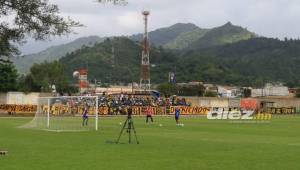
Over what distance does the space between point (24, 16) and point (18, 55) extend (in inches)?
49.6

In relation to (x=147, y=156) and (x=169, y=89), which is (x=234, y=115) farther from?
(x=169, y=89)

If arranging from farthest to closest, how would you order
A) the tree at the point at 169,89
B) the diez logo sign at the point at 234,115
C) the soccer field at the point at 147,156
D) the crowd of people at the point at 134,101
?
the tree at the point at 169,89 < the crowd of people at the point at 134,101 < the diez logo sign at the point at 234,115 < the soccer field at the point at 147,156

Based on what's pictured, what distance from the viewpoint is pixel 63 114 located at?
166 feet

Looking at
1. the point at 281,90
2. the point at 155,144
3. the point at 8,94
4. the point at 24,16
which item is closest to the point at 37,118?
the point at 155,144

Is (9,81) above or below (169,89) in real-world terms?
below

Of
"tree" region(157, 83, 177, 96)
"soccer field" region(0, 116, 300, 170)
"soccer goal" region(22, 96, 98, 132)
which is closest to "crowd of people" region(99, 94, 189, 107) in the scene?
"soccer goal" region(22, 96, 98, 132)

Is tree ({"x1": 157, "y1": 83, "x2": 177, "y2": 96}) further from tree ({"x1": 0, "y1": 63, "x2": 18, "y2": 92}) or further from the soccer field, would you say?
the soccer field

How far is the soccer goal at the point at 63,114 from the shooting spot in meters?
48.0

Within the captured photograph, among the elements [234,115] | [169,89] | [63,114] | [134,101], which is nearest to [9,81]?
[134,101]

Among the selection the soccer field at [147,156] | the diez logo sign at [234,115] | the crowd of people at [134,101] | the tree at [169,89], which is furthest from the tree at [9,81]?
the soccer field at [147,156]

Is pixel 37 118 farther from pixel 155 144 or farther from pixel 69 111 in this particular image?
pixel 155 144

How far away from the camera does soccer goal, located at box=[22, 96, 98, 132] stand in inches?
1890

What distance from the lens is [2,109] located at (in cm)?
8869

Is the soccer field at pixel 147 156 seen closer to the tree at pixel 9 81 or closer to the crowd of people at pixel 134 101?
the crowd of people at pixel 134 101
